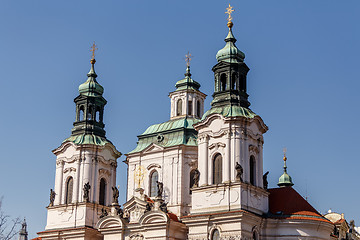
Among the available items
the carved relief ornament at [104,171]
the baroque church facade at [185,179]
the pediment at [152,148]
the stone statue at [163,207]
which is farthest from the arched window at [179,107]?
the stone statue at [163,207]

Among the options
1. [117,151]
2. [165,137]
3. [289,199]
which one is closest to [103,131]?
[117,151]

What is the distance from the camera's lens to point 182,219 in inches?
1636

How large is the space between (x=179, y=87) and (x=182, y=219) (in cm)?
1321

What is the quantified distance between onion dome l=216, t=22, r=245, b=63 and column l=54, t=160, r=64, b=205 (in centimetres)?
1496

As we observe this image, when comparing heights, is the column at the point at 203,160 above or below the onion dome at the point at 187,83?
below

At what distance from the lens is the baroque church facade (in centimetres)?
4003

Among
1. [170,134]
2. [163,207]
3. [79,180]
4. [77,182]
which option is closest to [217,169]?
[163,207]

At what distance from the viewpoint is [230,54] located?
4369cm

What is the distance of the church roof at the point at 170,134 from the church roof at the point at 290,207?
24.0 feet

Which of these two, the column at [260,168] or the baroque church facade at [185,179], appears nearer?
the baroque church facade at [185,179]

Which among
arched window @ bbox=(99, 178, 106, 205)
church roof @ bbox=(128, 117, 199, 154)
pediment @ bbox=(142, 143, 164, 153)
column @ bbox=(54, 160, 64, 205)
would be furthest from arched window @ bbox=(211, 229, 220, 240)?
column @ bbox=(54, 160, 64, 205)

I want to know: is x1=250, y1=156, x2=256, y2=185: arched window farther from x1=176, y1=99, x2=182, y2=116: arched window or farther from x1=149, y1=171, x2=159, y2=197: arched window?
x1=176, y1=99, x2=182, y2=116: arched window

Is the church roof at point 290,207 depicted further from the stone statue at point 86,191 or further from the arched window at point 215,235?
the stone statue at point 86,191

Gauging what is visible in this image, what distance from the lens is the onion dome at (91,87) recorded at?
50688mm
